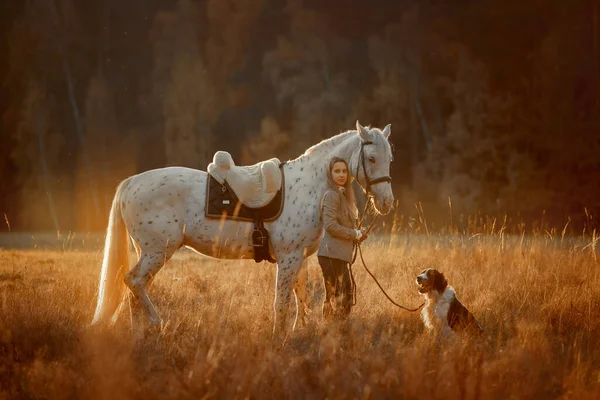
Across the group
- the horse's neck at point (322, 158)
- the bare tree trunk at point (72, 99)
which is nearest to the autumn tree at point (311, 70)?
the bare tree trunk at point (72, 99)

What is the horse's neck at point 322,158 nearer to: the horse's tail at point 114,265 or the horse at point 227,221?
the horse at point 227,221

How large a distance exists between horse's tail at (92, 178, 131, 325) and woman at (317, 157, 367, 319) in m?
2.16

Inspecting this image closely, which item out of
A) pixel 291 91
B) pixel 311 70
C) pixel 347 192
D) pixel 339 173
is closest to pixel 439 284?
pixel 347 192

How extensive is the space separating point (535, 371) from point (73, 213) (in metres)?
22.0

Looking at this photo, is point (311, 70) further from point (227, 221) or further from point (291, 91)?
point (227, 221)

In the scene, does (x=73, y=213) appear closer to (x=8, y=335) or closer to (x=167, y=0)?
(x=167, y=0)

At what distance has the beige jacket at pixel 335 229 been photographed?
17.6 ft

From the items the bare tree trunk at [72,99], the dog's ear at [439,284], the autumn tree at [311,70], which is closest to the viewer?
the dog's ear at [439,284]

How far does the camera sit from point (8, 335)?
14.4ft

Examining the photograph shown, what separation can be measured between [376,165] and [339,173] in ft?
1.26

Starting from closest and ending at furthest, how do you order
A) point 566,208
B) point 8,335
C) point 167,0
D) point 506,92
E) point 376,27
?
1. point 8,335
2. point 566,208
3. point 506,92
4. point 376,27
5. point 167,0

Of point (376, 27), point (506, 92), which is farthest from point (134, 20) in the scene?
point (506, 92)

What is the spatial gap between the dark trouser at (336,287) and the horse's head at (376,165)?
0.76 metres

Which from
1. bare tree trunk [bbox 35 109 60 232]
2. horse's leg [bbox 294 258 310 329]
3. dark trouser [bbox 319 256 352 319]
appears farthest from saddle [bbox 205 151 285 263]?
bare tree trunk [bbox 35 109 60 232]
